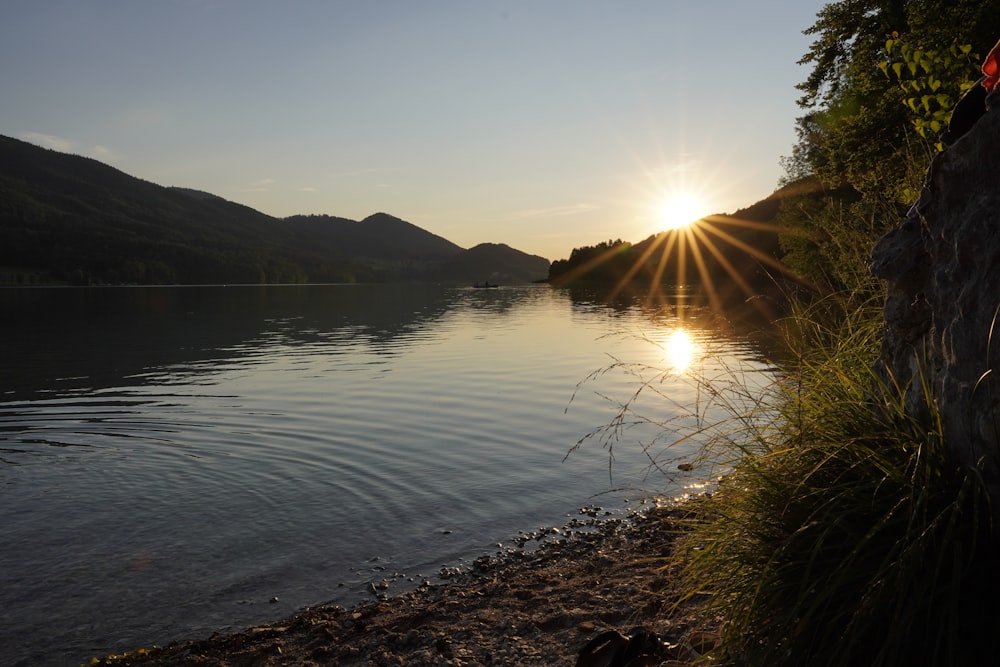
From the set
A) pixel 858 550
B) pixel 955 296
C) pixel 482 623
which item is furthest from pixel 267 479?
pixel 955 296

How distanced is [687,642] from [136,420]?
18.5m

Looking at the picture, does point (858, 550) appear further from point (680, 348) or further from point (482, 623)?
point (680, 348)

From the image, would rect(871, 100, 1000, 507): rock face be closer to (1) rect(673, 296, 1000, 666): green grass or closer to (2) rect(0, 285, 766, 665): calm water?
(1) rect(673, 296, 1000, 666): green grass

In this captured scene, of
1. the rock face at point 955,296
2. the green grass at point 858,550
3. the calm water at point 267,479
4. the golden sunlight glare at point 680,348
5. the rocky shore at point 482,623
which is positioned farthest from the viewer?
the golden sunlight glare at point 680,348

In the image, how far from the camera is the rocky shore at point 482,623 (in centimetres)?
629

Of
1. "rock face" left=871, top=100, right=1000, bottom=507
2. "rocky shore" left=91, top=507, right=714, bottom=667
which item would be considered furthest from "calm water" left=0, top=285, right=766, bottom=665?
"rock face" left=871, top=100, right=1000, bottom=507

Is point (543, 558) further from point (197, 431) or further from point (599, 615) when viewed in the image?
point (197, 431)

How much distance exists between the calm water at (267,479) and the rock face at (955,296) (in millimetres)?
1417

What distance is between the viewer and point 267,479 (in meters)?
13.7

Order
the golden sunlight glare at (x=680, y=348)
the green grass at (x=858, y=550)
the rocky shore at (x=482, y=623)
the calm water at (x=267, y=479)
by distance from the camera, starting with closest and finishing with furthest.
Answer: the green grass at (x=858, y=550)
the rocky shore at (x=482, y=623)
the calm water at (x=267, y=479)
the golden sunlight glare at (x=680, y=348)

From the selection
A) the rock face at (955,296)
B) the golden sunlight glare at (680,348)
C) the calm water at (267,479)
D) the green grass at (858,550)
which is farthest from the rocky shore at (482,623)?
the golden sunlight glare at (680,348)

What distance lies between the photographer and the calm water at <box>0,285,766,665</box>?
869 cm

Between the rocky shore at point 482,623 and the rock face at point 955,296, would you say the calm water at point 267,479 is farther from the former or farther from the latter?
the rock face at point 955,296

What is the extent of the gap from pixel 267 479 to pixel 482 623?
797cm
